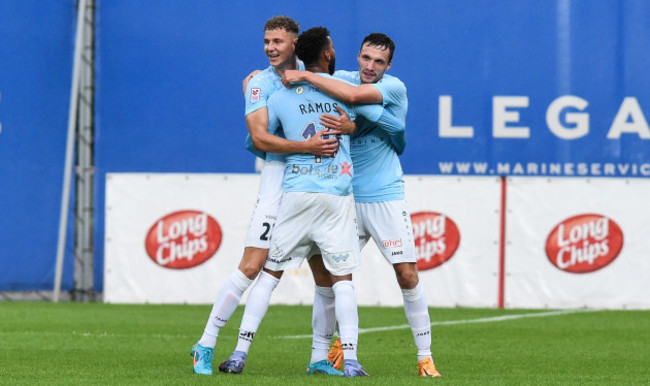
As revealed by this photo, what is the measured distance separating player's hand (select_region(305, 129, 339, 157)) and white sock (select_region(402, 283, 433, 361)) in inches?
37.3

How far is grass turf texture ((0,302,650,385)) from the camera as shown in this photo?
6.53m

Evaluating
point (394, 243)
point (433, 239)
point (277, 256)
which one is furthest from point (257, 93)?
point (433, 239)

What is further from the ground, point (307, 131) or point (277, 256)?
point (307, 131)

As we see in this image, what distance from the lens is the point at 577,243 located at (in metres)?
12.6

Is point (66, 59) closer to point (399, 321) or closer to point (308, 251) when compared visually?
point (399, 321)

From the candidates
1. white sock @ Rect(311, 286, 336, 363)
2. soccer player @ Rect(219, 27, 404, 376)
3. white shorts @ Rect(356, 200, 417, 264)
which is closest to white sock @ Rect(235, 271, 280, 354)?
soccer player @ Rect(219, 27, 404, 376)

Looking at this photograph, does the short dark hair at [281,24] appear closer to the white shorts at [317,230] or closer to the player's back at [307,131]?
the player's back at [307,131]

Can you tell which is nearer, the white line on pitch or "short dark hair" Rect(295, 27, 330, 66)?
"short dark hair" Rect(295, 27, 330, 66)

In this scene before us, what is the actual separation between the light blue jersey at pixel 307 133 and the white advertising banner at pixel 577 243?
6444mm

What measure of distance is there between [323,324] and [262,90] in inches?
52.8

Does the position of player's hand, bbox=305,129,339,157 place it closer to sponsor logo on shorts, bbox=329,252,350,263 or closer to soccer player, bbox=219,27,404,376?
soccer player, bbox=219,27,404,376

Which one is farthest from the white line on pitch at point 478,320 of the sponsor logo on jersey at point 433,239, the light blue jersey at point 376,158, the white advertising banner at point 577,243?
the light blue jersey at point 376,158

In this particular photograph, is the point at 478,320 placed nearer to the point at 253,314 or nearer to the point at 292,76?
the point at 253,314

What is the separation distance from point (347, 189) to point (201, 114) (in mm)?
7450
